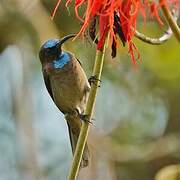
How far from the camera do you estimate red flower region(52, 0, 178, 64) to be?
1544 millimetres

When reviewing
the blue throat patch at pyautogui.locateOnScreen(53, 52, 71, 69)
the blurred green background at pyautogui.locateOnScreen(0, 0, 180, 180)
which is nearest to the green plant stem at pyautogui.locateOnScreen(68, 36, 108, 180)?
the blurred green background at pyautogui.locateOnScreen(0, 0, 180, 180)

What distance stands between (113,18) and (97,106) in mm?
2308

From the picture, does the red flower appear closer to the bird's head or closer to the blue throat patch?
the bird's head

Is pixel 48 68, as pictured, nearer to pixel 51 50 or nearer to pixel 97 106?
pixel 51 50

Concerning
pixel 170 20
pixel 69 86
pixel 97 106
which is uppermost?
pixel 170 20

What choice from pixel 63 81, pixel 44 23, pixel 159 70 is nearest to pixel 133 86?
pixel 159 70

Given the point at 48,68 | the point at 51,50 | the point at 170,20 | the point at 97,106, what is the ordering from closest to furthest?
the point at 170,20
the point at 51,50
the point at 48,68
the point at 97,106

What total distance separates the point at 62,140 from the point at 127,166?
483 mm

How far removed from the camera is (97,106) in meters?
3.84

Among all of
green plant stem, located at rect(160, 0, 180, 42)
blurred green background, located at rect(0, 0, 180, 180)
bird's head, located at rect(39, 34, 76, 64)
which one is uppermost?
green plant stem, located at rect(160, 0, 180, 42)

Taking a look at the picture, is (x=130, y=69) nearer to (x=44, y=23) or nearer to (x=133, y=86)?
(x=133, y=86)

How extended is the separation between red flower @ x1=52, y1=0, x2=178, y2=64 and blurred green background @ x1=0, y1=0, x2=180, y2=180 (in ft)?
3.11

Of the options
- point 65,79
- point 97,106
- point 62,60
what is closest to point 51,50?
point 62,60

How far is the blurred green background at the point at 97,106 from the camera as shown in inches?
126
